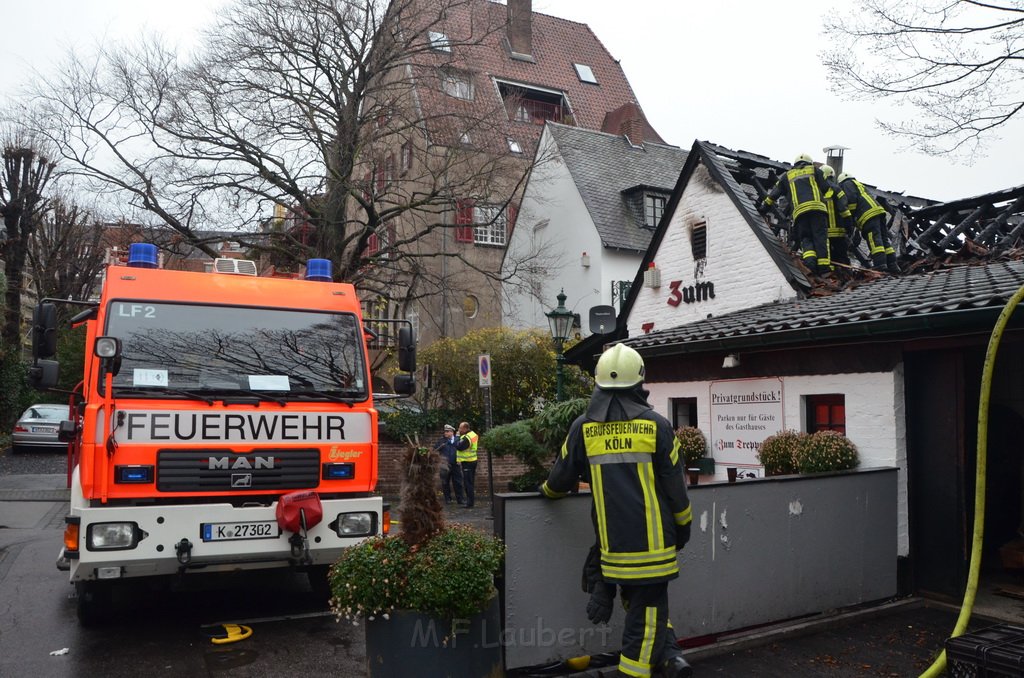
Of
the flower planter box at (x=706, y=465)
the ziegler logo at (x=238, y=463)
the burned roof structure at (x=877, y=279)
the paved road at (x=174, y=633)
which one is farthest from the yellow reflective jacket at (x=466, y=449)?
the ziegler logo at (x=238, y=463)

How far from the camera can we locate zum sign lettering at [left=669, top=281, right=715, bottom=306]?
14.1m

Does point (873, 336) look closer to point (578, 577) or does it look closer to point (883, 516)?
point (883, 516)

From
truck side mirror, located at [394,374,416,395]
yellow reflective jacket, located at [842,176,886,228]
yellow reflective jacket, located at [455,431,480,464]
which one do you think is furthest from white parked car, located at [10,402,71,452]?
yellow reflective jacket, located at [842,176,886,228]

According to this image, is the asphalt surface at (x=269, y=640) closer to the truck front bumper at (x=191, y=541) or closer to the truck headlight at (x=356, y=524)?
the truck front bumper at (x=191, y=541)

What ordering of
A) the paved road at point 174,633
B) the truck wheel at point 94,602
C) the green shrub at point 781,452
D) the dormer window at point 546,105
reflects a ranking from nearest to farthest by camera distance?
the paved road at point 174,633 < the truck wheel at point 94,602 < the green shrub at point 781,452 < the dormer window at point 546,105

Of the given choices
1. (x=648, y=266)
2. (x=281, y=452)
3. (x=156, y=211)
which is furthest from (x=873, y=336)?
(x=156, y=211)

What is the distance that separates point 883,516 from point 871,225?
260 inches

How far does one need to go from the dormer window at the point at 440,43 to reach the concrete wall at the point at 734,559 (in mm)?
16604

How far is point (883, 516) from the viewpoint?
7.25 meters

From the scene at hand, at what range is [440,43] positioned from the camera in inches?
827

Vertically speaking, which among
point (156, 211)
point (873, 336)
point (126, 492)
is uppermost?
point (156, 211)

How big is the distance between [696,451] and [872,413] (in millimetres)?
2755

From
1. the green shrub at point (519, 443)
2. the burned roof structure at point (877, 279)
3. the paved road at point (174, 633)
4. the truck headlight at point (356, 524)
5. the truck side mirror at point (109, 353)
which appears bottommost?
the paved road at point (174, 633)

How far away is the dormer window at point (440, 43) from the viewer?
20922mm
